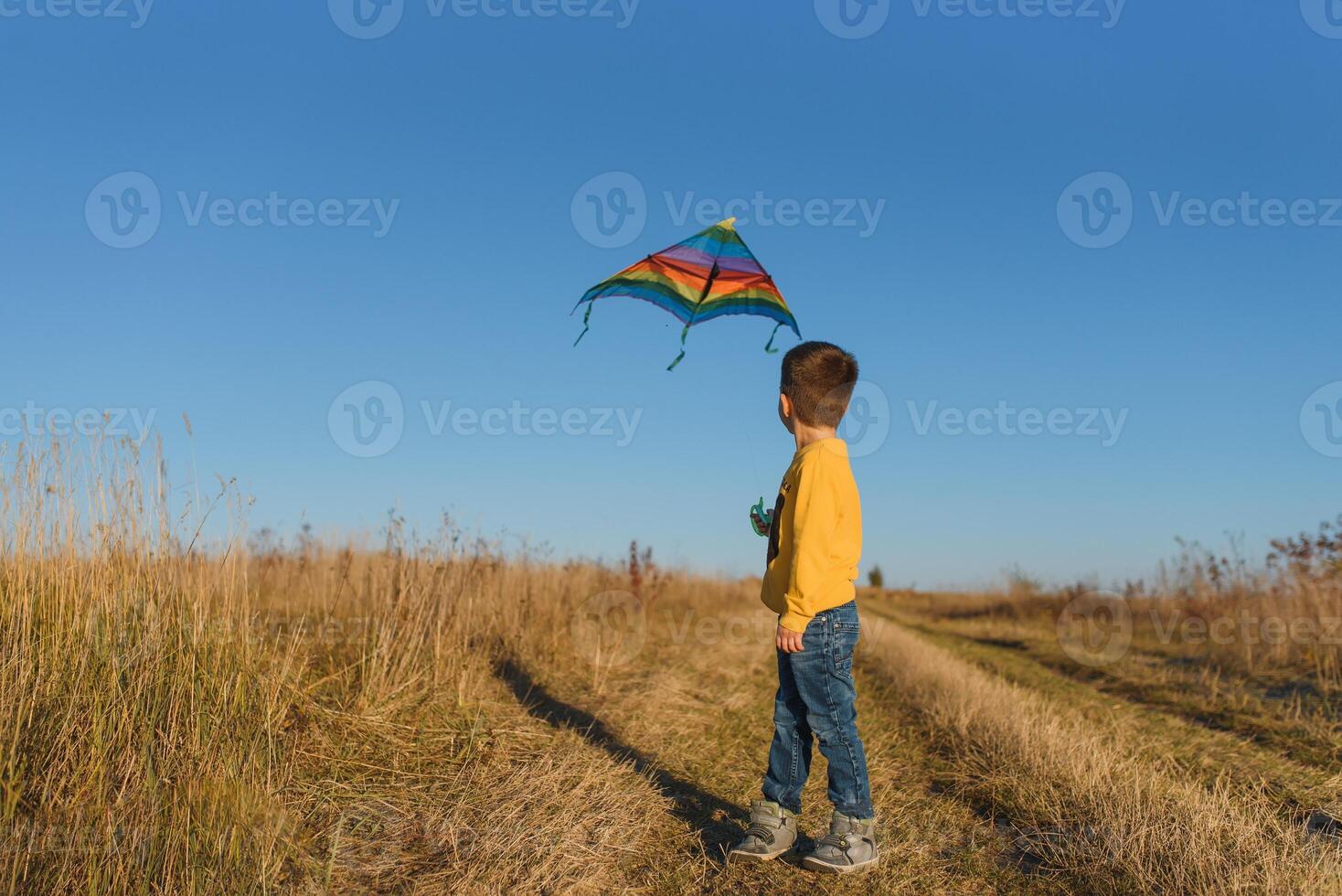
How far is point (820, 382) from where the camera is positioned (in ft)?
11.3

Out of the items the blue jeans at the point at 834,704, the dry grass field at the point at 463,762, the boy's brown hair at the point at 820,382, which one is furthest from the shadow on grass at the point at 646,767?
the boy's brown hair at the point at 820,382

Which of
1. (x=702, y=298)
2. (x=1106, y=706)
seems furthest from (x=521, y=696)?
(x=1106, y=706)

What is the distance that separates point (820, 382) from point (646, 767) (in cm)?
230

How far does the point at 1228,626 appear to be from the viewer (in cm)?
1034

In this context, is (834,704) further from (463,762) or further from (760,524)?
(463,762)

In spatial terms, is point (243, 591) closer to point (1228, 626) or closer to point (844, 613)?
point (844, 613)

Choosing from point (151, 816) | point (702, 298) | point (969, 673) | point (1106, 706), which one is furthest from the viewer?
point (969, 673)

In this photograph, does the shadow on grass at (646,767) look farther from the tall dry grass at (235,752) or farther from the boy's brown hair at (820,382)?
the boy's brown hair at (820,382)

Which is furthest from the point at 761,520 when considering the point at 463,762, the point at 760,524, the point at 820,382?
the point at 463,762

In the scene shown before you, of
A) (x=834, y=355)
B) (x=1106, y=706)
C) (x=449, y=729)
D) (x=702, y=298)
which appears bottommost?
(x=1106, y=706)

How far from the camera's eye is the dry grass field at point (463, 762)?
280 cm

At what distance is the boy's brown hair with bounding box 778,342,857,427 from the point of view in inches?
135

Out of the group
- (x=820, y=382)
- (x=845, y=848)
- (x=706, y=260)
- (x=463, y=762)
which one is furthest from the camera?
(x=706, y=260)

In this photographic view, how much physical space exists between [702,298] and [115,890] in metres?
3.65
